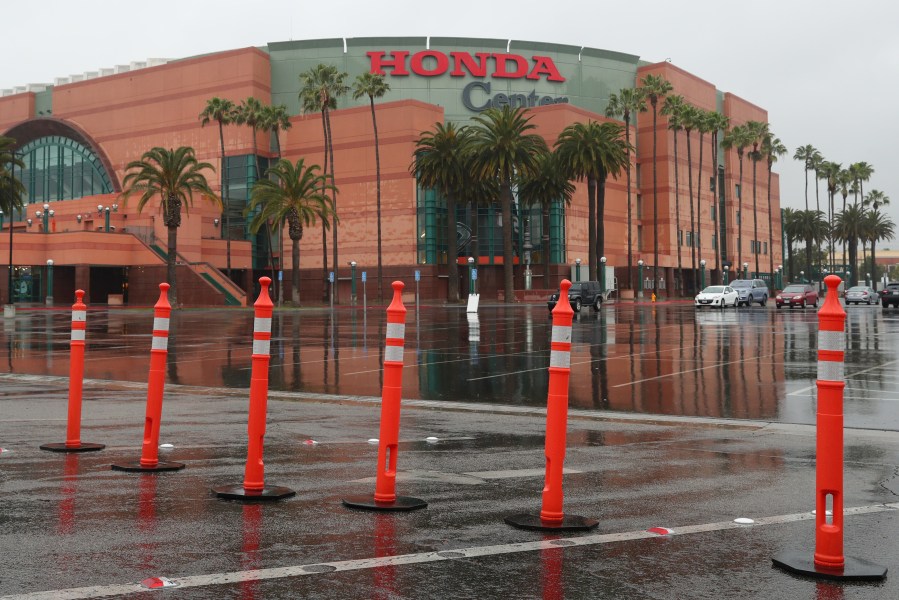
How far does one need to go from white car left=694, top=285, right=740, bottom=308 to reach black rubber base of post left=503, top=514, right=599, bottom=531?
5229cm

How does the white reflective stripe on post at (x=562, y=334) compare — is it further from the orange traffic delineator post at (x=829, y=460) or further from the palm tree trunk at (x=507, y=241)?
the palm tree trunk at (x=507, y=241)

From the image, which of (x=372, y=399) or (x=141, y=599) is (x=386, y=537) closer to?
(x=141, y=599)

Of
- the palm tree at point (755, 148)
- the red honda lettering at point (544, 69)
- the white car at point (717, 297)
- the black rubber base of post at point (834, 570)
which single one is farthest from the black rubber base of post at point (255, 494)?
the palm tree at point (755, 148)

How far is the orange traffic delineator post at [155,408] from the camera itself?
7676 millimetres

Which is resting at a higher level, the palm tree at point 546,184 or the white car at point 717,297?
the palm tree at point 546,184

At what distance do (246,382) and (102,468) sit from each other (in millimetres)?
8036

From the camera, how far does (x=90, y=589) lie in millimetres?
4430

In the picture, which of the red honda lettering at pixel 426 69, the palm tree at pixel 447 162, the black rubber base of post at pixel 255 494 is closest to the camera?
the black rubber base of post at pixel 255 494

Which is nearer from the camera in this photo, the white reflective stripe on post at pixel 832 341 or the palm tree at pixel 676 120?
the white reflective stripe on post at pixel 832 341

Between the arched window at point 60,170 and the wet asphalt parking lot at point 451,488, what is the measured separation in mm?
90125

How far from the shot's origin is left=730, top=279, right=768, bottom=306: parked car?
60.2 m

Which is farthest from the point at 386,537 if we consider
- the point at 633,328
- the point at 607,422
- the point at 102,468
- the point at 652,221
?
the point at 652,221

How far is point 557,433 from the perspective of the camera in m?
5.92

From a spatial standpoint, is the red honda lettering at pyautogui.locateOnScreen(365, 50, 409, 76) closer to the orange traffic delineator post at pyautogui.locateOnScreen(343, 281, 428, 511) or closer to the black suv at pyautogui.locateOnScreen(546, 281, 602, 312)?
the black suv at pyautogui.locateOnScreen(546, 281, 602, 312)
